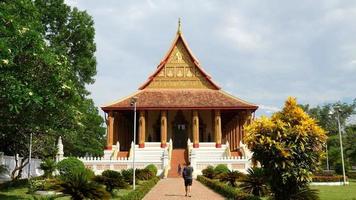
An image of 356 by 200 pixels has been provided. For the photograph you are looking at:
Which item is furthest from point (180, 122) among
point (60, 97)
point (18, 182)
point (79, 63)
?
point (60, 97)

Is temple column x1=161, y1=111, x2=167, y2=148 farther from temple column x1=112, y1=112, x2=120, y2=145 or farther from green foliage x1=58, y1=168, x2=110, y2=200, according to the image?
green foliage x1=58, y1=168, x2=110, y2=200

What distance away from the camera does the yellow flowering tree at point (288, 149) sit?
1164 cm

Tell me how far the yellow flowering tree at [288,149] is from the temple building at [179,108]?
2246cm

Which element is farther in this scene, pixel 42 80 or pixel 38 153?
pixel 38 153

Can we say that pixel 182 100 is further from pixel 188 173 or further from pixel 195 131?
pixel 188 173

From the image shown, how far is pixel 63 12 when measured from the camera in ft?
95.1

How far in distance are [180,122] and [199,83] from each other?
4073 millimetres

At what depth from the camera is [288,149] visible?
11.6m

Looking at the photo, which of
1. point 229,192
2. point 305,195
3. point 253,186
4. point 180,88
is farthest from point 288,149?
point 180,88

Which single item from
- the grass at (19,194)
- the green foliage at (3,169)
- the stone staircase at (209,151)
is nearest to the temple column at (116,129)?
the stone staircase at (209,151)

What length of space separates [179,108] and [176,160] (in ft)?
16.2

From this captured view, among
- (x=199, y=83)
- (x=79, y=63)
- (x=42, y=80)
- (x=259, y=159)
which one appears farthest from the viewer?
(x=199, y=83)

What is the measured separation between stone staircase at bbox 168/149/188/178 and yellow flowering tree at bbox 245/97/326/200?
16480mm

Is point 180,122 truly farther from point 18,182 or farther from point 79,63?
point 18,182
